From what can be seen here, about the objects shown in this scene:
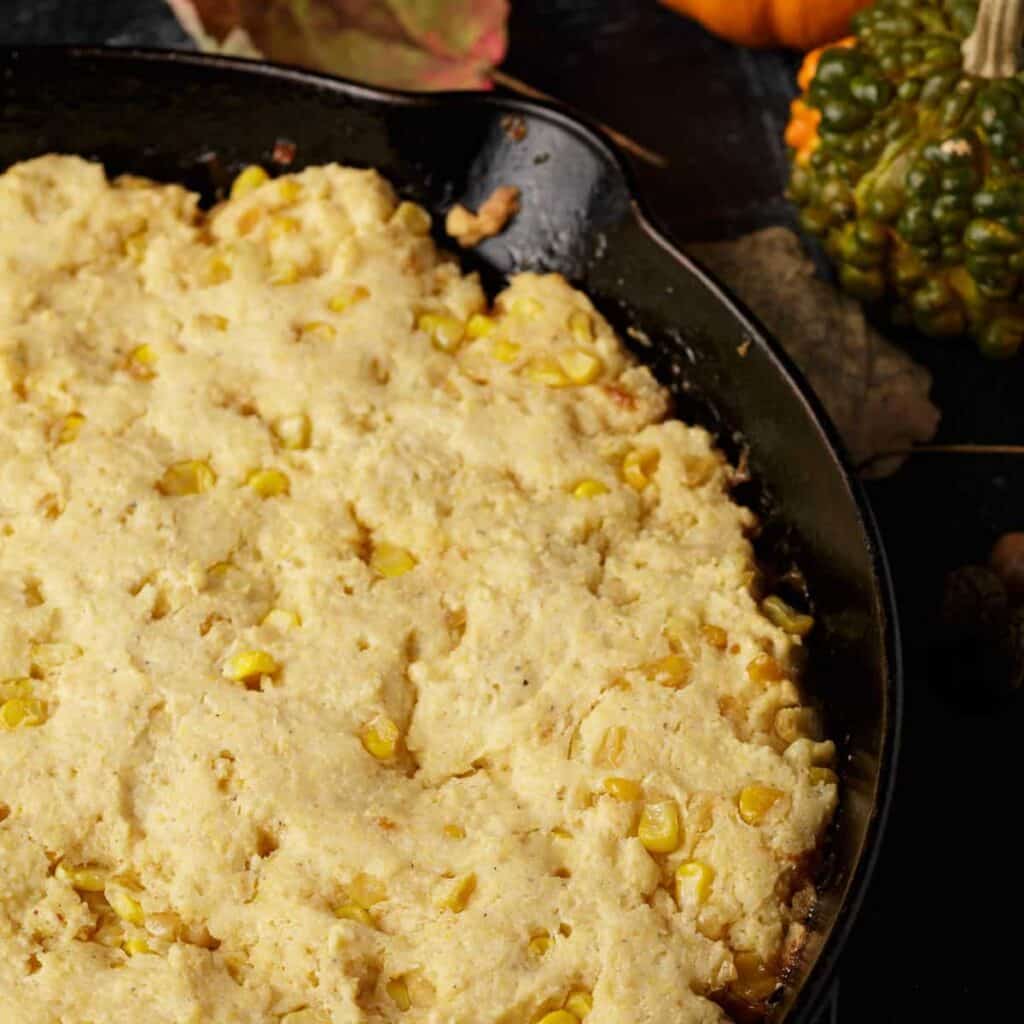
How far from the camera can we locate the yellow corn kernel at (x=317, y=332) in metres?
2.55

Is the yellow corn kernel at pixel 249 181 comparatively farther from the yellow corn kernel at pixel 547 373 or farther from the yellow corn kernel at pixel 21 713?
the yellow corn kernel at pixel 21 713

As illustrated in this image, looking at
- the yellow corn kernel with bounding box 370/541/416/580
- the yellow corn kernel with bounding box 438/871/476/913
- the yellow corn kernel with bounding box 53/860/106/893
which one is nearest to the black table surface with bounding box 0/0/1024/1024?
the yellow corn kernel with bounding box 438/871/476/913

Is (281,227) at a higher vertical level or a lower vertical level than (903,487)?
higher

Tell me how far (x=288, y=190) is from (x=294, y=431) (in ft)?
1.76

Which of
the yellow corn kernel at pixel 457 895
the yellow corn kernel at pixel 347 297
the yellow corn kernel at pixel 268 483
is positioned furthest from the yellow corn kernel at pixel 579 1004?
the yellow corn kernel at pixel 347 297

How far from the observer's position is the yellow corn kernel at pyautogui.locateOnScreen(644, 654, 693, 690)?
7.23 feet

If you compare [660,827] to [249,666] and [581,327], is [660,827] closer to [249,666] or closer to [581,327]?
[249,666]

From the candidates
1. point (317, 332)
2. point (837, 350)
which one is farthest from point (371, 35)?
point (837, 350)

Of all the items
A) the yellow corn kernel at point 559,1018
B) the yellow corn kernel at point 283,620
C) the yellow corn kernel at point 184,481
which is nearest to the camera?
the yellow corn kernel at point 559,1018

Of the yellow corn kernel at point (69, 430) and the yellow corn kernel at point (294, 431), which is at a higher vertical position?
the yellow corn kernel at point (294, 431)

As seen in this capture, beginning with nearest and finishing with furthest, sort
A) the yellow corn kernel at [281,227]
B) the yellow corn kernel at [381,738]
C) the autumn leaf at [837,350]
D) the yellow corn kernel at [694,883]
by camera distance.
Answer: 1. the yellow corn kernel at [694,883]
2. the yellow corn kernel at [381,738]
3. the yellow corn kernel at [281,227]
4. the autumn leaf at [837,350]

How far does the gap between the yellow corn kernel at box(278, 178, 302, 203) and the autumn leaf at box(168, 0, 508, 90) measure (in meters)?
0.51

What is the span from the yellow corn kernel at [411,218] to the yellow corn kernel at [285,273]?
0.67 feet

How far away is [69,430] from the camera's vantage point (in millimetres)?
2430
